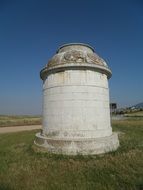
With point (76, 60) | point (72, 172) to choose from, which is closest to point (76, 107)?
point (76, 60)

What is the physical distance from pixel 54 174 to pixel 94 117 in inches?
141

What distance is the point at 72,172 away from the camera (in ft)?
19.7

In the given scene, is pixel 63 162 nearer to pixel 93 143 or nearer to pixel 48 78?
pixel 93 143

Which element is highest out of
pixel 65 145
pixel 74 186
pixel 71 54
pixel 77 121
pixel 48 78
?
pixel 71 54

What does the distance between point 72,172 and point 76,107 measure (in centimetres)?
319

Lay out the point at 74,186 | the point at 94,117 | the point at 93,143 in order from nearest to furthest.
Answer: the point at 74,186
the point at 93,143
the point at 94,117

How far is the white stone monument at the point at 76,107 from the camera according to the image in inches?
323

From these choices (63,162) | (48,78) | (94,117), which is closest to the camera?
(63,162)

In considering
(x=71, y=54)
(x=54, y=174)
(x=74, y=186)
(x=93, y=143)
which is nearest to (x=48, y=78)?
(x=71, y=54)

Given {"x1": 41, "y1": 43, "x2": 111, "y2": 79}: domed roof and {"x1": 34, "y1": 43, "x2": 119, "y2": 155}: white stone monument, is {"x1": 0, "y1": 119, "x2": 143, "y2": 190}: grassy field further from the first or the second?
{"x1": 41, "y1": 43, "x2": 111, "y2": 79}: domed roof

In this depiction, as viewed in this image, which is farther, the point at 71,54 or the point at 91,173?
the point at 71,54

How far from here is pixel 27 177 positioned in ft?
18.8

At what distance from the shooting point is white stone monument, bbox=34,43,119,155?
323 inches

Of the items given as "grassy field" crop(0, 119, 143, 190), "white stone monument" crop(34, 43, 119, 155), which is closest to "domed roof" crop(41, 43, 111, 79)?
"white stone monument" crop(34, 43, 119, 155)
